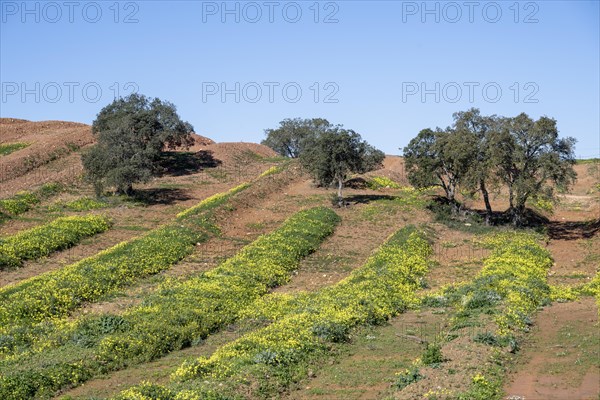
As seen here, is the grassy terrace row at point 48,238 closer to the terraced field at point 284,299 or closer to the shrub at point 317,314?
the terraced field at point 284,299

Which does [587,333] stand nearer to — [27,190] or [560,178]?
[560,178]

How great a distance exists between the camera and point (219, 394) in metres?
18.8

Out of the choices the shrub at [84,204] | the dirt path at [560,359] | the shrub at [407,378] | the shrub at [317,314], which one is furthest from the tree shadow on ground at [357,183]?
the shrub at [407,378]

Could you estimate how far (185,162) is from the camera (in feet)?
235

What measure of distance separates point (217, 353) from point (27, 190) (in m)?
37.7

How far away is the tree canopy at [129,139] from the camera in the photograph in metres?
53.8

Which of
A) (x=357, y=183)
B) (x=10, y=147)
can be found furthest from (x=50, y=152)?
(x=357, y=183)

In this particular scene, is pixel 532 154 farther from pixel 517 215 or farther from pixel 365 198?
pixel 365 198

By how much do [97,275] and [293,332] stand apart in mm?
13407

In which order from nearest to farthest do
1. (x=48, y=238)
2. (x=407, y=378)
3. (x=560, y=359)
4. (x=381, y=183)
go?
(x=407, y=378)
(x=560, y=359)
(x=48, y=238)
(x=381, y=183)

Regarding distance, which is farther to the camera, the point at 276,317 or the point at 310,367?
the point at 276,317

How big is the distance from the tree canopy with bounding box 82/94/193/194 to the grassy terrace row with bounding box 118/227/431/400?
76.8ft

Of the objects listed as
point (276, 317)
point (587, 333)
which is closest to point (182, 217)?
point (276, 317)

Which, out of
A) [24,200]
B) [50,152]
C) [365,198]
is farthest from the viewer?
[50,152]
